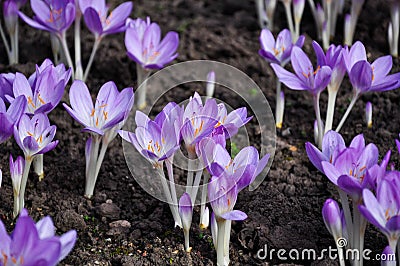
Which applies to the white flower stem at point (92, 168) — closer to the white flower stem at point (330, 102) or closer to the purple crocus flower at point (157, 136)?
the purple crocus flower at point (157, 136)

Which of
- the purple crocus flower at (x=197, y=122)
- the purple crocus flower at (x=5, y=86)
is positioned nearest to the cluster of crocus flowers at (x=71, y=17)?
the purple crocus flower at (x=5, y=86)

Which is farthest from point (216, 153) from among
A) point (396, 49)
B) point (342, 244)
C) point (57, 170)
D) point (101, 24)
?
point (396, 49)

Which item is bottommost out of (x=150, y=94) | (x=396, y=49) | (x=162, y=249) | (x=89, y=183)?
(x=162, y=249)

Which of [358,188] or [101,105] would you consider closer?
[358,188]

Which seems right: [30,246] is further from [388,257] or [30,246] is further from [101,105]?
[388,257]

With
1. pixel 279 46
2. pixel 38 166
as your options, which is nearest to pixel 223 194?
pixel 38 166

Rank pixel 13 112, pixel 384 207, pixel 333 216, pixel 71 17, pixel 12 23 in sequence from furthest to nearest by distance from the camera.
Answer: pixel 12 23, pixel 71 17, pixel 13 112, pixel 333 216, pixel 384 207

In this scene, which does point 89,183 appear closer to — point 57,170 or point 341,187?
point 57,170
